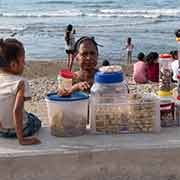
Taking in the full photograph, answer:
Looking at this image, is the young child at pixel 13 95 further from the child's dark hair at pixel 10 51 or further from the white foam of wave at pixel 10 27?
the white foam of wave at pixel 10 27

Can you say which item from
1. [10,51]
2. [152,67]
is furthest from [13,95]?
[152,67]

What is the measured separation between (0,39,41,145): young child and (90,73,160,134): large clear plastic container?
0.41m

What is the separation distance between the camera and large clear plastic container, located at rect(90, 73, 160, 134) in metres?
3.33

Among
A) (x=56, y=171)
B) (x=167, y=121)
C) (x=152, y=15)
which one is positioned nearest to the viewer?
(x=56, y=171)

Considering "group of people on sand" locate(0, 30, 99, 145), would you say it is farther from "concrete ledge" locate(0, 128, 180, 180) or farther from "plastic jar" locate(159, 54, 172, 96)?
"plastic jar" locate(159, 54, 172, 96)

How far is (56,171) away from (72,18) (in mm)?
27595

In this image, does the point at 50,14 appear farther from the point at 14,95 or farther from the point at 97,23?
the point at 14,95

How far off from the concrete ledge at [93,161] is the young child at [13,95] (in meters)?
0.15

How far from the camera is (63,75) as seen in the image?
3887mm

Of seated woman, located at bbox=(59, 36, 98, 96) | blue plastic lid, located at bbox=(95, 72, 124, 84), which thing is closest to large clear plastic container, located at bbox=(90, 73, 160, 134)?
blue plastic lid, located at bbox=(95, 72, 124, 84)

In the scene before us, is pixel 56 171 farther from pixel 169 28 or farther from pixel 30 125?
pixel 169 28

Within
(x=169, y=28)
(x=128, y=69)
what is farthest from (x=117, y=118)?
(x=169, y=28)

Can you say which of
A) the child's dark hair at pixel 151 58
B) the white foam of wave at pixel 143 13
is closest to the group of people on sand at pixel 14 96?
the child's dark hair at pixel 151 58

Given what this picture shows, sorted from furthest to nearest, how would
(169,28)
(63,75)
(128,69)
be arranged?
(169,28)
(128,69)
(63,75)
